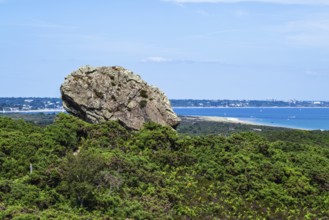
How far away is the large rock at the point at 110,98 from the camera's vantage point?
→ 4312 cm

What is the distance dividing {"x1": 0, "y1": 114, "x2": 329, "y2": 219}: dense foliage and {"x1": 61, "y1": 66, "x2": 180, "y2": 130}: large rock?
6.36 feet

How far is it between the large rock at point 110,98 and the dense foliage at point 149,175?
194cm

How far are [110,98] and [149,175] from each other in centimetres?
1202

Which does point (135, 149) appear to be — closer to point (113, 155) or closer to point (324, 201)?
point (113, 155)

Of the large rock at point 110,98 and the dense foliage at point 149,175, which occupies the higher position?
the large rock at point 110,98

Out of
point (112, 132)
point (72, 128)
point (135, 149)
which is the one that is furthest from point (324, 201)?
point (72, 128)

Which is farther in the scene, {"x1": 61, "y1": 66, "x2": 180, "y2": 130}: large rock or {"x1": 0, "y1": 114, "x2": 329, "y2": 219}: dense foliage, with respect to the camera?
{"x1": 61, "y1": 66, "x2": 180, "y2": 130}: large rock

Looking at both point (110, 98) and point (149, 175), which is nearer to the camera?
point (149, 175)

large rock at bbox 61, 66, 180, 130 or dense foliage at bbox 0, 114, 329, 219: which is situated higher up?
large rock at bbox 61, 66, 180, 130

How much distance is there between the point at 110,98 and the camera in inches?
1700

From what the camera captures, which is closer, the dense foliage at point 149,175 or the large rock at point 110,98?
the dense foliage at point 149,175

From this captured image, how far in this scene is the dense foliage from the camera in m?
27.8

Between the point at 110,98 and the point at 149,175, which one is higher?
the point at 110,98

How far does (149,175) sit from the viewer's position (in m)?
32.9
